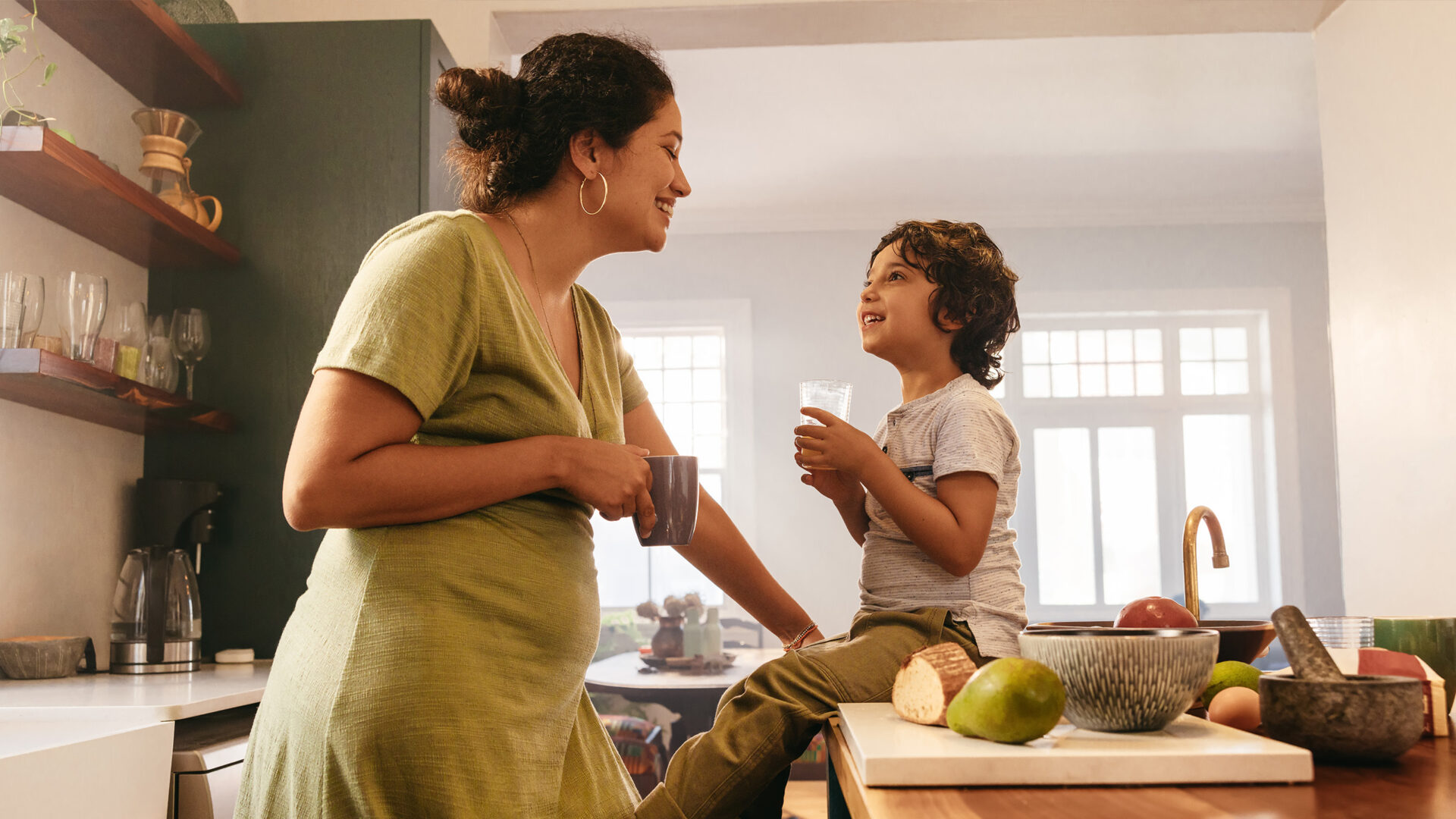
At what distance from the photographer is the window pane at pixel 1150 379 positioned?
6340 millimetres

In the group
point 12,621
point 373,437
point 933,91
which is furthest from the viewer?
point 933,91

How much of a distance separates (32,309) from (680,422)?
4775mm

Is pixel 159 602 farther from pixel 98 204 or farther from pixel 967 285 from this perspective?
pixel 967 285

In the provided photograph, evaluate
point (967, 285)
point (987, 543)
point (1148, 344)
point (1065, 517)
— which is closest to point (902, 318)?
point (967, 285)

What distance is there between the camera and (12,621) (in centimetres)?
190

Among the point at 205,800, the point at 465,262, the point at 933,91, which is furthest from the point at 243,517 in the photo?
the point at 933,91

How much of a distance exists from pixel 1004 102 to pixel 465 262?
4326 millimetres

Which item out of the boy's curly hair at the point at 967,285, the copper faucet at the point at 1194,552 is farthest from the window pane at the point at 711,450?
the copper faucet at the point at 1194,552

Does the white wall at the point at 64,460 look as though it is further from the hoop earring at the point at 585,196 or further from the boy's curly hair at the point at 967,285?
the boy's curly hair at the point at 967,285

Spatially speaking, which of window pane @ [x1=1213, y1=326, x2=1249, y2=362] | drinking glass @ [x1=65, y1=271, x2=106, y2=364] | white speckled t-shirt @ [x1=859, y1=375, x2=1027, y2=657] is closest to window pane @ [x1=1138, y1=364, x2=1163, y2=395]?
window pane @ [x1=1213, y1=326, x2=1249, y2=362]

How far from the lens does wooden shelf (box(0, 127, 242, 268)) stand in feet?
5.53

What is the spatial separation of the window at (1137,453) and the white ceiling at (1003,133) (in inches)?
28.4

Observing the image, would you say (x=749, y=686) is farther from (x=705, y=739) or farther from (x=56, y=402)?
(x=56, y=402)

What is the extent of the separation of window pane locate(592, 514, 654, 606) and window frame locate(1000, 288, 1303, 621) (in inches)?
89.8
